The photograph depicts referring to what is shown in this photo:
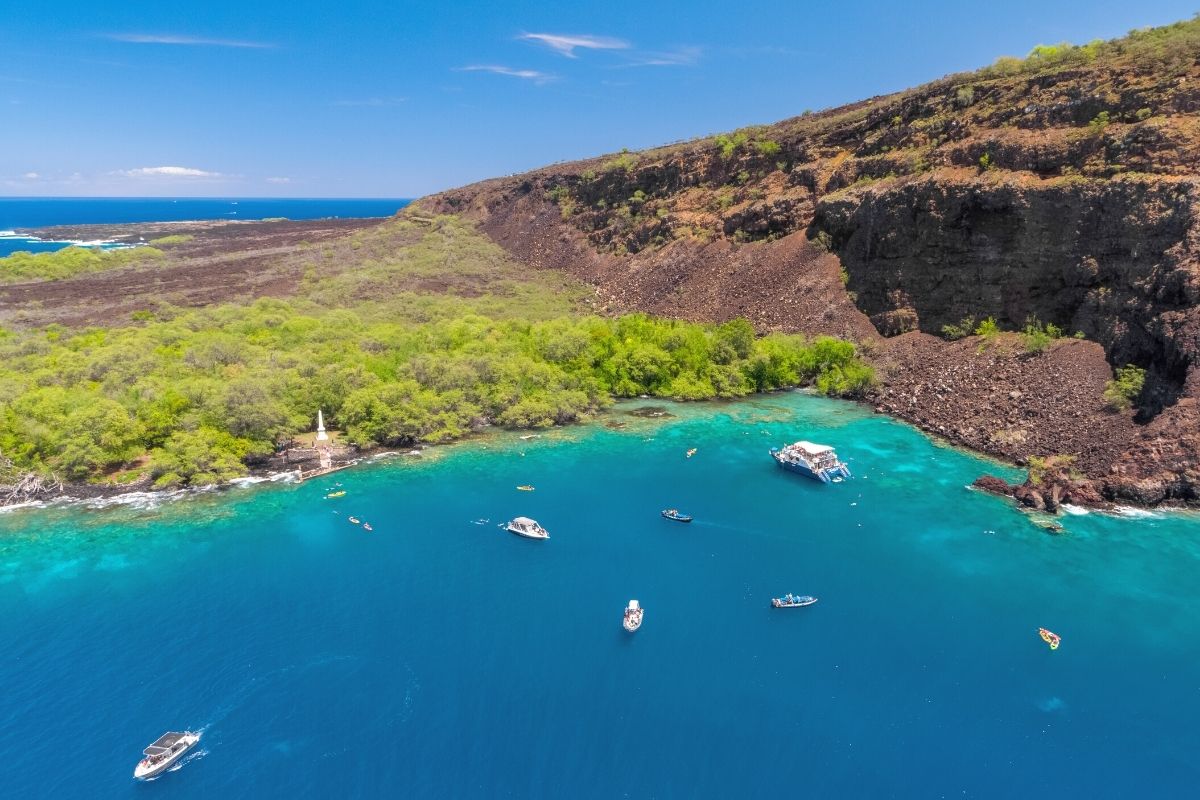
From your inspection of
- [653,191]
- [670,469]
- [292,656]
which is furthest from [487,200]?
Result: [292,656]

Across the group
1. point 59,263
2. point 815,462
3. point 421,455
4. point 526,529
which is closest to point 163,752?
point 526,529

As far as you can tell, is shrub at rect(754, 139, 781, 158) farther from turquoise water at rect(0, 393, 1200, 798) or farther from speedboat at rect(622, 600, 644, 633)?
speedboat at rect(622, 600, 644, 633)

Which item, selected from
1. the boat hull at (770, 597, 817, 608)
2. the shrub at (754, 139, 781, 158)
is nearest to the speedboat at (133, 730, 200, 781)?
the boat hull at (770, 597, 817, 608)

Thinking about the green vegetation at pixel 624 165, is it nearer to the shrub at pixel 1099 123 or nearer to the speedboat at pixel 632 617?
the shrub at pixel 1099 123

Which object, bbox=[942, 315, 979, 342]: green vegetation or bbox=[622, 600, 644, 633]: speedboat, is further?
bbox=[942, 315, 979, 342]: green vegetation

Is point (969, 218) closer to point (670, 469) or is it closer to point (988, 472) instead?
point (988, 472)

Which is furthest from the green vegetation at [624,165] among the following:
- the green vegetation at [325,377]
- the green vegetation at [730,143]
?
the green vegetation at [325,377]
